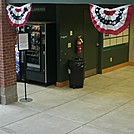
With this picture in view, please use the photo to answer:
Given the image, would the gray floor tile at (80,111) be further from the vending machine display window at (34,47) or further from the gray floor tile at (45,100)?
the vending machine display window at (34,47)

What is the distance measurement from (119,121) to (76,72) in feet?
9.76

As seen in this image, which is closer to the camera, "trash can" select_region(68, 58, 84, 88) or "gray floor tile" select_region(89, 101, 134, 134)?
"gray floor tile" select_region(89, 101, 134, 134)

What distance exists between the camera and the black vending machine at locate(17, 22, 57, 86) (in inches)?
361

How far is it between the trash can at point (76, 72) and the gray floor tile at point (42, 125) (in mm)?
2564

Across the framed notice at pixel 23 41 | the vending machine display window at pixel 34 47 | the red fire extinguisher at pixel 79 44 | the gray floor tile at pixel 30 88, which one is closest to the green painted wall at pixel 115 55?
the red fire extinguisher at pixel 79 44

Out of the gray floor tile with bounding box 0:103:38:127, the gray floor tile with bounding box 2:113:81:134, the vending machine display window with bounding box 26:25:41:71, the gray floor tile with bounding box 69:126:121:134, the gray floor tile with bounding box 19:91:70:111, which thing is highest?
the vending machine display window with bounding box 26:25:41:71

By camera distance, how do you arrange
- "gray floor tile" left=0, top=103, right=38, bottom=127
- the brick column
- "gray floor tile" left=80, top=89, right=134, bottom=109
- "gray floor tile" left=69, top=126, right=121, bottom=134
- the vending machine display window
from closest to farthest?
"gray floor tile" left=69, top=126, right=121, bottom=134
"gray floor tile" left=0, top=103, right=38, bottom=127
the brick column
"gray floor tile" left=80, top=89, right=134, bottom=109
the vending machine display window

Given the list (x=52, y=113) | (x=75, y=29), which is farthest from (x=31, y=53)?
(x=52, y=113)

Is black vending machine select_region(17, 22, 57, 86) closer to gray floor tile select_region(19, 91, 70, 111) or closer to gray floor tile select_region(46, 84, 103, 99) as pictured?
gray floor tile select_region(46, 84, 103, 99)

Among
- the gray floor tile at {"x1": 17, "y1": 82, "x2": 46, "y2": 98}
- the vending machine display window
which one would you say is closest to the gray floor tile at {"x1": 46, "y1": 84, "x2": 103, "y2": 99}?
the gray floor tile at {"x1": 17, "y1": 82, "x2": 46, "y2": 98}

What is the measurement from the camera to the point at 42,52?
930 cm

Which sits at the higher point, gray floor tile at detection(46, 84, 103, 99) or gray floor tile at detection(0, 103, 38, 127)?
gray floor tile at detection(46, 84, 103, 99)

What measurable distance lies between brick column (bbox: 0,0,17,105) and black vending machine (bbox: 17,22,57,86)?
1621 mm

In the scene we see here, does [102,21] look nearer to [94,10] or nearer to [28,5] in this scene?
[94,10]
